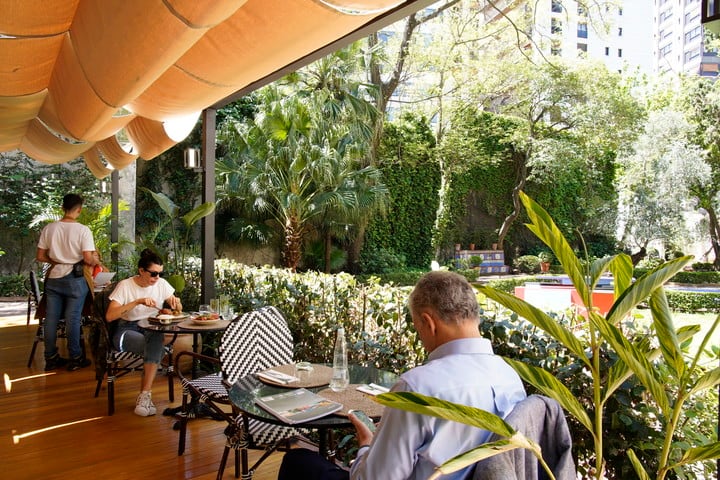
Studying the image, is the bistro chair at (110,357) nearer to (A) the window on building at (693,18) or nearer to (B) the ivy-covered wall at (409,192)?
(A) the window on building at (693,18)

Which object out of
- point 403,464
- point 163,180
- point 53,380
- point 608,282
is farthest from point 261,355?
point 608,282

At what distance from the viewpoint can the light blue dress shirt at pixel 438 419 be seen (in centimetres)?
135

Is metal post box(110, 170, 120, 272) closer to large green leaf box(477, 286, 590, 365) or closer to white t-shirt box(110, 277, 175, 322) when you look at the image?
white t-shirt box(110, 277, 175, 322)

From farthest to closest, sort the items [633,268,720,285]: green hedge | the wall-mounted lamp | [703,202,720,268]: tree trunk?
1. [633,268,720,285]: green hedge
2. [703,202,720,268]: tree trunk
3. the wall-mounted lamp

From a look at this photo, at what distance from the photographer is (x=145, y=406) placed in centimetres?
391

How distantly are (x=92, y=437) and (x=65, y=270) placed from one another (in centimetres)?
207

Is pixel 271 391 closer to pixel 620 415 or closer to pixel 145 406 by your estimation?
pixel 620 415

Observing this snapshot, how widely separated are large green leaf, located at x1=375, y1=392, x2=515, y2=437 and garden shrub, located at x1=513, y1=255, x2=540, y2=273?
1938cm

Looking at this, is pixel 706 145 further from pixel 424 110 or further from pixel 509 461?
pixel 509 461

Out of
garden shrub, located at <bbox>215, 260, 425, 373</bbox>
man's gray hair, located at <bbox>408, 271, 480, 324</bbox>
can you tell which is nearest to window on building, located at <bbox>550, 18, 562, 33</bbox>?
garden shrub, located at <bbox>215, 260, 425, 373</bbox>

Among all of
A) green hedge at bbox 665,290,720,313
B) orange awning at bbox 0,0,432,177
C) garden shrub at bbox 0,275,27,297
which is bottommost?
green hedge at bbox 665,290,720,313

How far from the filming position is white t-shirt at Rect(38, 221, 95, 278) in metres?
5.00

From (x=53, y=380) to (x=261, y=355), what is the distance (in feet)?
9.42

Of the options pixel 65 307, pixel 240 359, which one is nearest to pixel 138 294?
pixel 240 359
